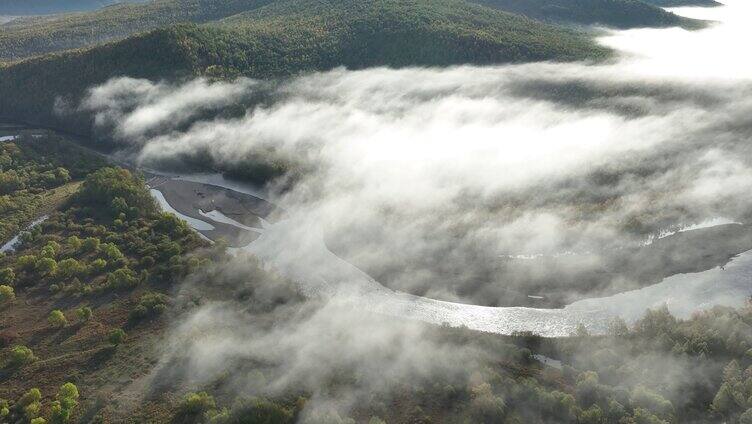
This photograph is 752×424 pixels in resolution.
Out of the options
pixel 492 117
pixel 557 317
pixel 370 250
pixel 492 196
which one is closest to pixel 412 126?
pixel 492 117

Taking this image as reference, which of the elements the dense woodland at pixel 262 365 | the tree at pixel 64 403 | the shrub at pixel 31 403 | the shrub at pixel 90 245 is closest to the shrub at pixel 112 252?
the dense woodland at pixel 262 365

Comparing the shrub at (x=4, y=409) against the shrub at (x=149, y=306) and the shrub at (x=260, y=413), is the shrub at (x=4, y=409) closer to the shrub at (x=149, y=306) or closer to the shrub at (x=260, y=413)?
the shrub at (x=149, y=306)

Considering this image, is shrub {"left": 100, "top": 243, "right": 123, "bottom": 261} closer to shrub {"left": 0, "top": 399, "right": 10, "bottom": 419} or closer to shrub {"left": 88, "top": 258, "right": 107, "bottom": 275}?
shrub {"left": 88, "top": 258, "right": 107, "bottom": 275}

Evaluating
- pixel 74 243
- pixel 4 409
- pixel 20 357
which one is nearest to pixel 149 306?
pixel 20 357

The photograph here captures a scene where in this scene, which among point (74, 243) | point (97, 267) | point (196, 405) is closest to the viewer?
point (196, 405)

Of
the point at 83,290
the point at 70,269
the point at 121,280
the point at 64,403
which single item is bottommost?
the point at 64,403

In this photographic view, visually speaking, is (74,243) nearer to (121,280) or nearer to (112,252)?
(112,252)

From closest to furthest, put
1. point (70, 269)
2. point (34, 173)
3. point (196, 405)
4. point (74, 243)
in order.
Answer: point (196, 405) < point (70, 269) < point (74, 243) < point (34, 173)

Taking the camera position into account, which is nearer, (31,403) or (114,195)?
(31,403)
